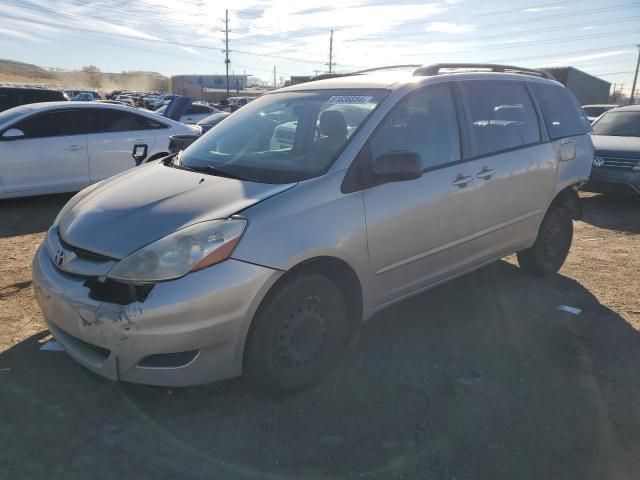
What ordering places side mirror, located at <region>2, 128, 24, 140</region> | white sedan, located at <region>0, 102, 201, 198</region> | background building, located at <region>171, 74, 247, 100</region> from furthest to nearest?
background building, located at <region>171, 74, 247, 100</region> → white sedan, located at <region>0, 102, 201, 198</region> → side mirror, located at <region>2, 128, 24, 140</region>

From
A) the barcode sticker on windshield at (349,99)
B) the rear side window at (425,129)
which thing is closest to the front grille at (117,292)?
the rear side window at (425,129)

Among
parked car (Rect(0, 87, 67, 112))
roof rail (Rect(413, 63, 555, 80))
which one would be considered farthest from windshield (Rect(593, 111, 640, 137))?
parked car (Rect(0, 87, 67, 112))

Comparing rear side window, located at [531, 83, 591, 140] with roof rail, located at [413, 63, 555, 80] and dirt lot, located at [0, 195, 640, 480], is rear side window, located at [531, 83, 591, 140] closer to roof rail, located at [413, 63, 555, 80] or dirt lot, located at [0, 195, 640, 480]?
roof rail, located at [413, 63, 555, 80]

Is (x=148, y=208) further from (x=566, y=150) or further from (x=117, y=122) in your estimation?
(x=117, y=122)

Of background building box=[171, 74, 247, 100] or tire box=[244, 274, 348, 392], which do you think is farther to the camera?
background building box=[171, 74, 247, 100]

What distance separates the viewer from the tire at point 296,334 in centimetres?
269

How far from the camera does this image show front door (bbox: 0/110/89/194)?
6816mm

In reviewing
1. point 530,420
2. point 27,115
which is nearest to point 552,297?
point 530,420

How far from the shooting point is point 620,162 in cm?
827

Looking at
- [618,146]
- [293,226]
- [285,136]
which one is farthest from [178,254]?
[618,146]

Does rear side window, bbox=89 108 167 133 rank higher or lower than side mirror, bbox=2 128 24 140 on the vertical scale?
higher

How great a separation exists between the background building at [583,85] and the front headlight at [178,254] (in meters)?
31.3

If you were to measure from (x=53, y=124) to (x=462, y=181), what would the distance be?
6050 millimetres

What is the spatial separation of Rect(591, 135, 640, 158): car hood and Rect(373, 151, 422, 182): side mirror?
684 cm
